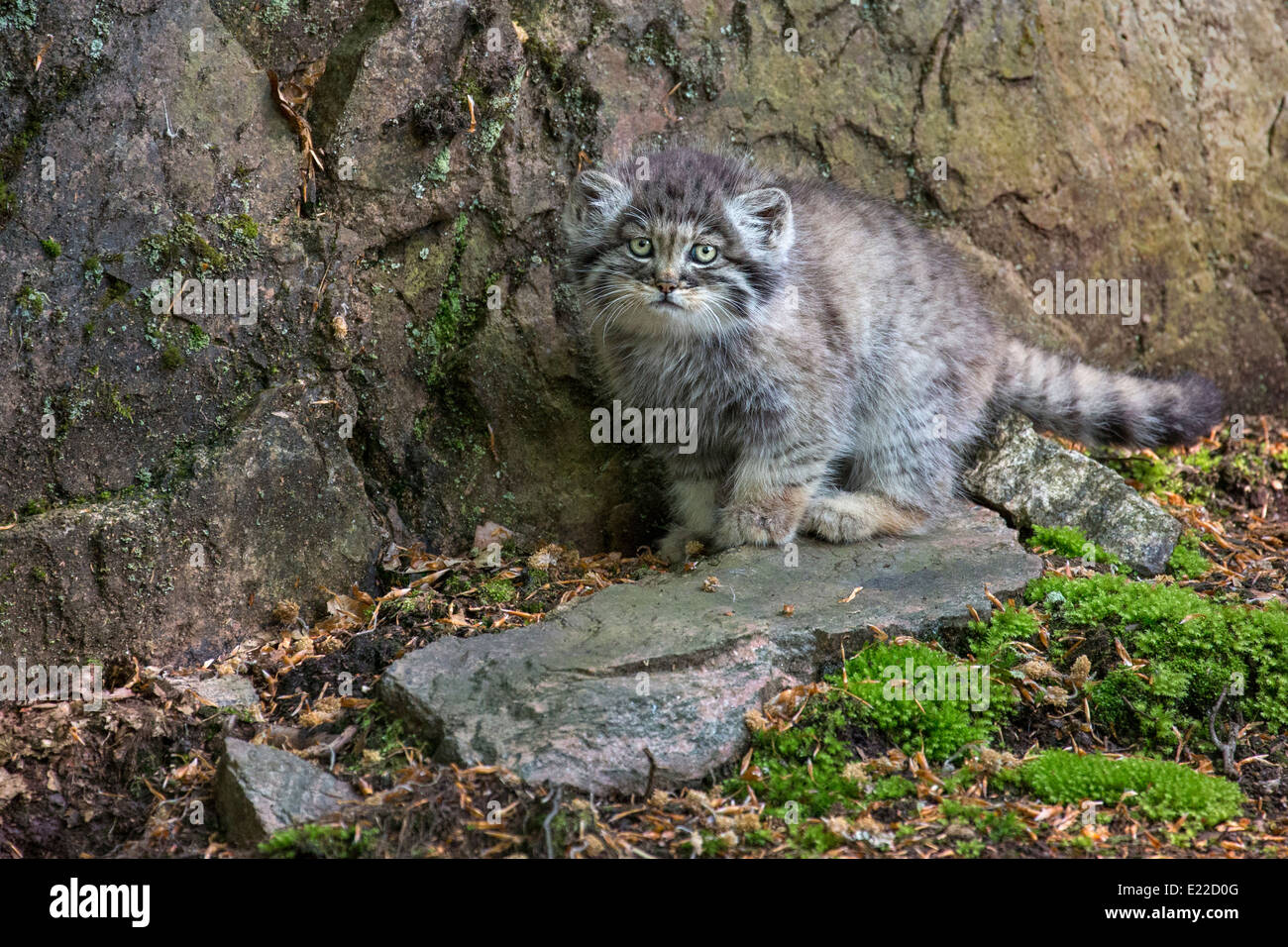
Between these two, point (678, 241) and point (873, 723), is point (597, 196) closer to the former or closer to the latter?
point (678, 241)

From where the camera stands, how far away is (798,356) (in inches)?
228

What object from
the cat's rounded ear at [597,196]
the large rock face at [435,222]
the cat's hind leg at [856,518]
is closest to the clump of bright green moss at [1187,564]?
the cat's hind leg at [856,518]

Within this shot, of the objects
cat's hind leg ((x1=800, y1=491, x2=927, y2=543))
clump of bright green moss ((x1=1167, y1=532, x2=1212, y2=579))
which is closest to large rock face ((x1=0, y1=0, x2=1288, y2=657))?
cat's hind leg ((x1=800, y1=491, x2=927, y2=543))

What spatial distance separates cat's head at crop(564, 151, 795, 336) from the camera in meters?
5.40

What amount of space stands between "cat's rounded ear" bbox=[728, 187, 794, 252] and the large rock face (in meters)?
1.07

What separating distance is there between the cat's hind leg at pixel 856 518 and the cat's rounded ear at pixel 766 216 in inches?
55.3

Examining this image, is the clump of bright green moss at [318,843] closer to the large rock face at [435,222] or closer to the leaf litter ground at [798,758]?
the leaf litter ground at [798,758]

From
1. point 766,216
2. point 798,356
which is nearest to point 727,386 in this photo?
point 798,356

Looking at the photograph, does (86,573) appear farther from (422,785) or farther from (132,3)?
(132,3)

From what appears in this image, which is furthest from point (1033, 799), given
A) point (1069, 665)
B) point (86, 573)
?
point (86, 573)

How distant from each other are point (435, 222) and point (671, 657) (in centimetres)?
262

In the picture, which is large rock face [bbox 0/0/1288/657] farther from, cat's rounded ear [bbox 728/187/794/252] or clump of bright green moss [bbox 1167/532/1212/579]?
clump of bright green moss [bbox 1167/532/1212/579]

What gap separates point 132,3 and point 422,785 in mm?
3557

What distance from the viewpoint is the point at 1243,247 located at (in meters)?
7.66
